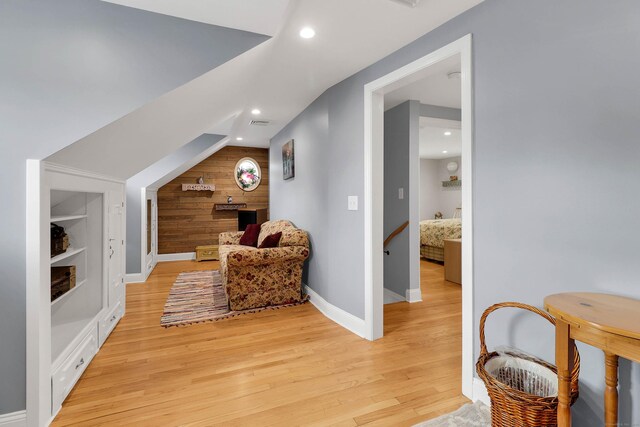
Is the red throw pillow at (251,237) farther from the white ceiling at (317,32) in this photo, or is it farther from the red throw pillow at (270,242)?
the white ceiling at (317,32)

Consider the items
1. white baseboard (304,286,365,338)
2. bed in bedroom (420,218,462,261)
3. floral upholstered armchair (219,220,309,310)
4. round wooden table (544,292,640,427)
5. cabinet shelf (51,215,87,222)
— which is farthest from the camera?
bed in bedroom (420,218,462,261)

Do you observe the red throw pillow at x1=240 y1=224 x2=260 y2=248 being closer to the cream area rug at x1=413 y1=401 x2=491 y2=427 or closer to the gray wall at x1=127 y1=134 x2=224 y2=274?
the gray wall at x1=127 y1=134 x2=224 y2=274

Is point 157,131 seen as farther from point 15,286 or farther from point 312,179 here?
point 312,179

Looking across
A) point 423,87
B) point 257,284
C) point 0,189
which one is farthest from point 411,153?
point 0,189

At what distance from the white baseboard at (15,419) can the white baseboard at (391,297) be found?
321cm

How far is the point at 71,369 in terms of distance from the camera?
6.27ft

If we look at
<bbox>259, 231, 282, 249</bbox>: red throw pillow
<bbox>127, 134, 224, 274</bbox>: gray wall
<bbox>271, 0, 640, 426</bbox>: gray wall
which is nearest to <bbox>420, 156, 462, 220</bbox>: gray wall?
<bbox>259, 231, 282, 249</bbox>: red throw pillow

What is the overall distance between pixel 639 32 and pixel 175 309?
4.05 meters

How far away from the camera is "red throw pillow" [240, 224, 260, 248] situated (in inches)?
191

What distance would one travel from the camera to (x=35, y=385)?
1.54 meters

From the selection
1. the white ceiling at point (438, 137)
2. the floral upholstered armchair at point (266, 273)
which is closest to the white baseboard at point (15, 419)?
the floral upholstered armchair at point (266, 273)

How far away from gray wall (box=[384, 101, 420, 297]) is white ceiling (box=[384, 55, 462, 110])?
14 cm

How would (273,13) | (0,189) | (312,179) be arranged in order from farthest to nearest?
(312,179) → (273,13) → (0,189)

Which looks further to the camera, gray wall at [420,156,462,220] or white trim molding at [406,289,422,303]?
gray wall at [420,156,462,220]
